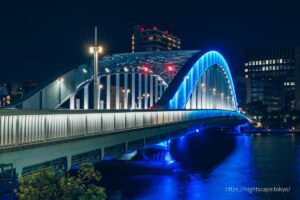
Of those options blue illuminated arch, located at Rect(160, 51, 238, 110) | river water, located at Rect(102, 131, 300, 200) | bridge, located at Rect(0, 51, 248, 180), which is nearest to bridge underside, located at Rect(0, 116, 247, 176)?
bridge, located at Rect(0, 51, 248, 180)

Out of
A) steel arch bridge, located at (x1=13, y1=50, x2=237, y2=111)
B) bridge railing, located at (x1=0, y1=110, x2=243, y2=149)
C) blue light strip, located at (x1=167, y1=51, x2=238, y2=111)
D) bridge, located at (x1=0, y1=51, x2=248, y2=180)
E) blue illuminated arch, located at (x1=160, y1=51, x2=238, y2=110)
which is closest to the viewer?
bridge railing, located at (x1=0, y1=110, x2=243, y2=149)

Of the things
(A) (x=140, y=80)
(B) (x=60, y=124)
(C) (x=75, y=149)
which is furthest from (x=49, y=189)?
(A) (x=140, y=80)

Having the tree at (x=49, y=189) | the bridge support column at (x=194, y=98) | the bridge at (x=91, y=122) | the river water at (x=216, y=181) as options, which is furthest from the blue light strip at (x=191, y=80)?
the tree at (x=49, y=189)

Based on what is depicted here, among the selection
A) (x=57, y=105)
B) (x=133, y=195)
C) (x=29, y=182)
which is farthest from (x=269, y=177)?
(x=29, y=182)

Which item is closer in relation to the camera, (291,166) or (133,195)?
(133,195)

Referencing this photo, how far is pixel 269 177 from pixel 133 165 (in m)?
14.3

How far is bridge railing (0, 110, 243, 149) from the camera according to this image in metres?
21.0

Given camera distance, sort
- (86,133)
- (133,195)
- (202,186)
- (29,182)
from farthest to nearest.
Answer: (202,186) < (133,195) < (86,133) < (29,182)

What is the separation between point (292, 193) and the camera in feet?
140

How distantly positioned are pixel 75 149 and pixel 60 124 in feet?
5.15

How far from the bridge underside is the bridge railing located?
40 centimetres

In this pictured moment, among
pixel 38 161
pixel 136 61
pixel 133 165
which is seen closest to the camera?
pixel 38 161

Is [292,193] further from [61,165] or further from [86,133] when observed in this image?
[61,165]

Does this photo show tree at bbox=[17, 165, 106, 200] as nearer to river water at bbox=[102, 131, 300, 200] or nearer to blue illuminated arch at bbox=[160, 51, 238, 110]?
river water at bbox=[102, 131, 300, 200]
